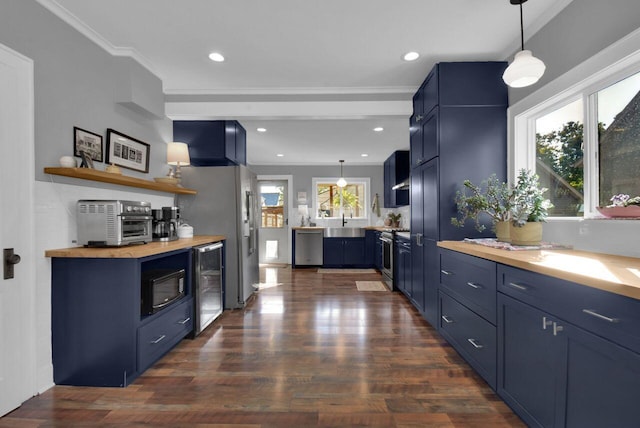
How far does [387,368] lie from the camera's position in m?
2.16

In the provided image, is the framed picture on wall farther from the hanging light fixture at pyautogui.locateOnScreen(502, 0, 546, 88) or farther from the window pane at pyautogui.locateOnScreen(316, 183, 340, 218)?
the window pane at pyautogui.locateOnScreen(316, 183, 340, 218)

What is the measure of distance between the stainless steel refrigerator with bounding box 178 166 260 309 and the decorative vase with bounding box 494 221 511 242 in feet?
8.96

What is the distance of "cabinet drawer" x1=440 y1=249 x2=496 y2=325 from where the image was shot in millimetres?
1832

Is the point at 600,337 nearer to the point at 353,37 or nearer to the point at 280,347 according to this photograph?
the point at 280,347

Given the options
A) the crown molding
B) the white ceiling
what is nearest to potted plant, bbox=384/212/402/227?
the white ceiling

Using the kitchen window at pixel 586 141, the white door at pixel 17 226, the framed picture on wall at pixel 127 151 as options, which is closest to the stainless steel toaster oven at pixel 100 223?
the white door at pixel 17 226

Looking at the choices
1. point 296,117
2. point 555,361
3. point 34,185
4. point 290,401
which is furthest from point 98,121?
point 555,361

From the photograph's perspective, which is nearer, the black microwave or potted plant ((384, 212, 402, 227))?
the black microwave

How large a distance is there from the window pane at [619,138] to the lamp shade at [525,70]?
494 millimetres

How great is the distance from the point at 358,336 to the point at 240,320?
1305mm

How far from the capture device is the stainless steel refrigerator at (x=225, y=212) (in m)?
3.59

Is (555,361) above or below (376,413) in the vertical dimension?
above

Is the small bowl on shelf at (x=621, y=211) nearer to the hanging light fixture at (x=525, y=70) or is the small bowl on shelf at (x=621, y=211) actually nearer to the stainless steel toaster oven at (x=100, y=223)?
the hanging light fixture at (x=525, y=70)

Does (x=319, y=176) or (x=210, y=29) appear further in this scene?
(x=319, y=176)
